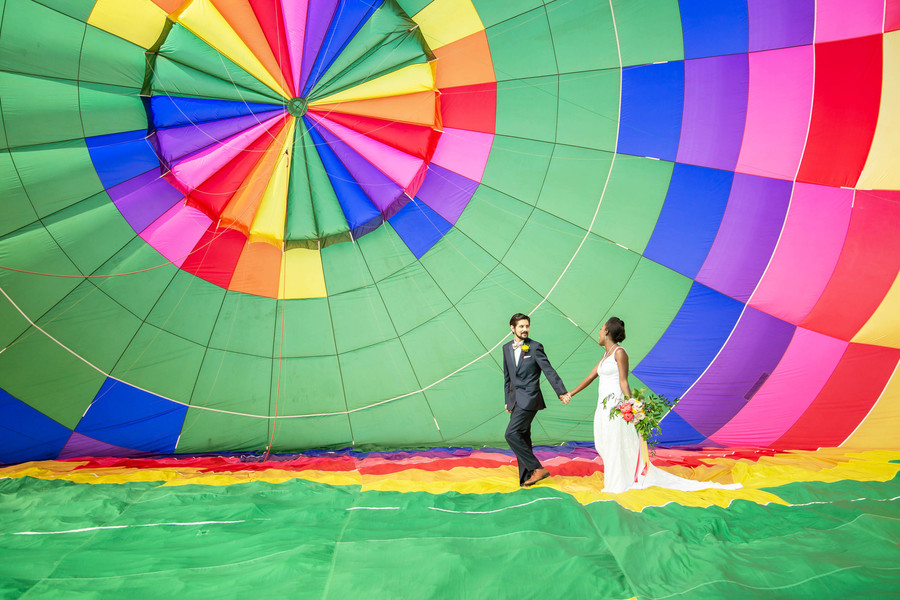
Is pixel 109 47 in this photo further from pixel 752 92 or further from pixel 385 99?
pixel 752 92

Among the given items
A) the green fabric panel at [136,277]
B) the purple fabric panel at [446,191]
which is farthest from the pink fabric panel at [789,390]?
the green fabric panel at [136,277]

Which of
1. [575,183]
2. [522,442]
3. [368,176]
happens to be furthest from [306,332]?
[575,183]

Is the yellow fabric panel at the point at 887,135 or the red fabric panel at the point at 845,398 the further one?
the red fabric panel at the point at 845,398

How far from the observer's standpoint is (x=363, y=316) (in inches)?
211

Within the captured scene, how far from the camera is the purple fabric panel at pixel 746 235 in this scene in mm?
4773

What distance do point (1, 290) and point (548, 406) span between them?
174 inches

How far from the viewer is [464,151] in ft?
16.1

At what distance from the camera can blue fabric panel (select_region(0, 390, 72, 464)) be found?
16.5 ft

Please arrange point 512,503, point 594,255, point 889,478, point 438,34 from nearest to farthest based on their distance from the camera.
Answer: point 512,503 < point 889,478 < point 438,34 < point 594,255

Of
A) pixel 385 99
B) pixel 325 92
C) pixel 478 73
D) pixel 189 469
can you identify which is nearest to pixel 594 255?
pixel 478 73

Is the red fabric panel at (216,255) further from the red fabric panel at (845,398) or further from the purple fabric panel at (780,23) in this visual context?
the red fabric panel at (845,398)

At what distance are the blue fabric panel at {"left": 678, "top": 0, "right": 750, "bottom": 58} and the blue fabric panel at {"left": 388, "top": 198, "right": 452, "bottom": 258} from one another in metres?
2.24

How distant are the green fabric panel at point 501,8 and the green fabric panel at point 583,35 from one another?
149 millimetres

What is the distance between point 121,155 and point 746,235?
4.80 metres
